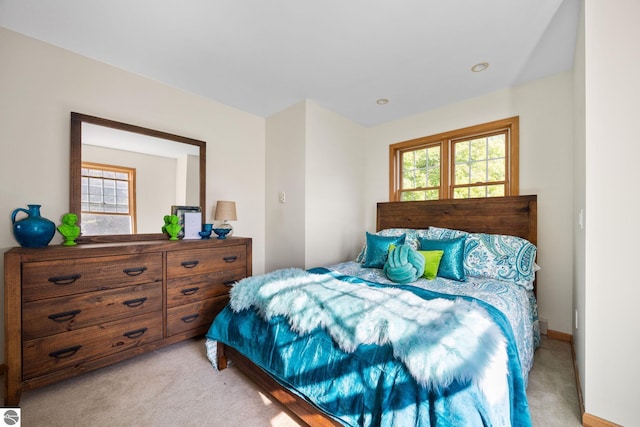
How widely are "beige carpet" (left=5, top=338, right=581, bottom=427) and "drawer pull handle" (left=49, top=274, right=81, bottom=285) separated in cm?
72

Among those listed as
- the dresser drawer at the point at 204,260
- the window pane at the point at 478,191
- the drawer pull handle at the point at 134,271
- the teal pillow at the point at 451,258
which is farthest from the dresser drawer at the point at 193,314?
the window pane at the point at 478,191

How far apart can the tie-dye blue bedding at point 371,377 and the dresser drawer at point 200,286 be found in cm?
65

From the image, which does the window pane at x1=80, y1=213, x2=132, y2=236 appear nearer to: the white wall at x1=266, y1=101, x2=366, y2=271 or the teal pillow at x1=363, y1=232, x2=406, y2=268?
the white wall at x1=266, y1=101, x2=366, y2=271

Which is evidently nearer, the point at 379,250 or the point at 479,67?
the point at 479,67

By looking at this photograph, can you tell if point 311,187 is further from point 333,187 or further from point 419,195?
point 419,195

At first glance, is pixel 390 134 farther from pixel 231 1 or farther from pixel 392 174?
pixel 231 1

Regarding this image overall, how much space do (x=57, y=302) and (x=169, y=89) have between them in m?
2.12

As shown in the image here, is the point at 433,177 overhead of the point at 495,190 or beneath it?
overhead

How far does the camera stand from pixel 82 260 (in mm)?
1815

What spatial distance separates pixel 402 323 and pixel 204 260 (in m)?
1.90

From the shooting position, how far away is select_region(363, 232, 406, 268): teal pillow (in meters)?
2.60

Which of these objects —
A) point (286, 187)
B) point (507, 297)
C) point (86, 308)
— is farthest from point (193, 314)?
point (507, 297)

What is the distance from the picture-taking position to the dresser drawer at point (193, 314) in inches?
87.7
